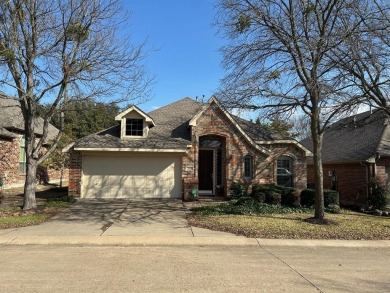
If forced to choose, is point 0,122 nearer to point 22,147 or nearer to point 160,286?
point 22,147

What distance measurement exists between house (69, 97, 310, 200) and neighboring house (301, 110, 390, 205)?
8.69 feet

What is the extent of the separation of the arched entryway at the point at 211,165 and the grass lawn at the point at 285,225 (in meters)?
4.99

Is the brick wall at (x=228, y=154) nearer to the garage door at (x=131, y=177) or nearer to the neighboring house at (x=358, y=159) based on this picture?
the garage door at (x=131, y=177)

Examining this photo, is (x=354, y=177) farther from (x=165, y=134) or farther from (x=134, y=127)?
(x=134, y=127)

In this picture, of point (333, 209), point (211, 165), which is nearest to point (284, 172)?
point (211, 165)

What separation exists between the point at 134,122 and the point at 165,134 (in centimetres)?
173

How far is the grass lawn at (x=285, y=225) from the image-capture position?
1090cm

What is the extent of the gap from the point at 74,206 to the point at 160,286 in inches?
435

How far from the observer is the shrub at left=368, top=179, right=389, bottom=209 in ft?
55.9

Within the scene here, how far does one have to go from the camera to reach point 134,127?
1980 cm

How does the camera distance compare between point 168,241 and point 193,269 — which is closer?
point 193,269

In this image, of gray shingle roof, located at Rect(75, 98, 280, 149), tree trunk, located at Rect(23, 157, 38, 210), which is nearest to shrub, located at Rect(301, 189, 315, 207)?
gray shingle roof, located at Rect(75, 98, 280, 149)

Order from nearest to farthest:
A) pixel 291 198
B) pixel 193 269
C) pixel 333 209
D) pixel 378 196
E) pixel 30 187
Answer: pixel 193 269, pixel 30 187, pixel 333 209, pixel 291 198, pixel 378 196

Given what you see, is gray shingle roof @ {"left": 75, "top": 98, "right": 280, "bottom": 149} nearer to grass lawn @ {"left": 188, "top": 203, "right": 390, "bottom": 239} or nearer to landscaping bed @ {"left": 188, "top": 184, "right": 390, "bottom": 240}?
landscaping bed @ {"left": 188, "top": 184, "right": 390, "bottom": 240}
